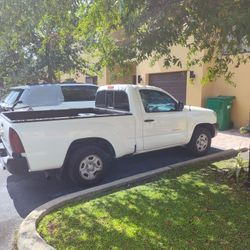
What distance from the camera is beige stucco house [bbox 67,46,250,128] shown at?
10688mm

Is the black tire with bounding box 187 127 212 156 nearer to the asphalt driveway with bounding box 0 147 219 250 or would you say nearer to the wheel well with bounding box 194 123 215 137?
the wheel well with bounding box 194 123 215 137

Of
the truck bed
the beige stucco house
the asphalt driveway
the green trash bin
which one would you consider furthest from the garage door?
the truck bed

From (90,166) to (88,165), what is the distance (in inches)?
1.8

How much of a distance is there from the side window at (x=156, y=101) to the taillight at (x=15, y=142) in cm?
268

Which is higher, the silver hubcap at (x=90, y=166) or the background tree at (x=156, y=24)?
the background tree at (x=156, y=24)

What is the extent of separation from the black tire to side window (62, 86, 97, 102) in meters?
4.46

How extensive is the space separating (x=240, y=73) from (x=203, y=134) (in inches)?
171

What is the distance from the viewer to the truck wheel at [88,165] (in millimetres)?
5418

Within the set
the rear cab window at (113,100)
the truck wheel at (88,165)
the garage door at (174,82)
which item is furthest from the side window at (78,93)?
the truck wheel at (88,165)

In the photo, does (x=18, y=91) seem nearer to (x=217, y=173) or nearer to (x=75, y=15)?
(x=75, y=15)

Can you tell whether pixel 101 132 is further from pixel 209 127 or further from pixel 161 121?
pixel 209 127

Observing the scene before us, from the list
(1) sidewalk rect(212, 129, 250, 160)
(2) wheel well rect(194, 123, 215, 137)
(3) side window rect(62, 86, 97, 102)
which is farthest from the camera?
(3) side window rect(62, 86, 97, 102)

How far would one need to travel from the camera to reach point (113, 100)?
687 centimetres

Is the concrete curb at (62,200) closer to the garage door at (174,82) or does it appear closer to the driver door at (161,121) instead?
the driver door at (161,121)
